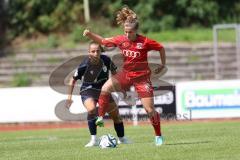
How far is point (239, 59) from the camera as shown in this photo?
3331 cm

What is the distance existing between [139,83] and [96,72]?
138 centimetres

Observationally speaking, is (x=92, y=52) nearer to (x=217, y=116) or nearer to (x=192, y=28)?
(x=217, y=116)

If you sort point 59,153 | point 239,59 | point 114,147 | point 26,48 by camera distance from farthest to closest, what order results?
point 26,48
point 239,59
point 114,147
point 59,153

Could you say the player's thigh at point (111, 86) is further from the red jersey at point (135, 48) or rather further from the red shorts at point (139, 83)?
the red jersey at point (135, 48)

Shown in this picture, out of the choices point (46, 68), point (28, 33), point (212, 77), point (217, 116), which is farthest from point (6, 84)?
point (217, 116)

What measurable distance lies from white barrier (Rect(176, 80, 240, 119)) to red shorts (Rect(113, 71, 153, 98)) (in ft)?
34.8

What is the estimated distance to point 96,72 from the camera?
1416 cm

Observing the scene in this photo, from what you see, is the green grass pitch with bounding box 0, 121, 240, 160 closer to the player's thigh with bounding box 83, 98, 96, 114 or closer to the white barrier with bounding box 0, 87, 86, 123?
the player's thigh with bounding box 83, 98, 96, 114

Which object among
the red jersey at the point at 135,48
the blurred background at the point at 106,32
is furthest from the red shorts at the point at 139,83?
the blurred background at the point at 106,32

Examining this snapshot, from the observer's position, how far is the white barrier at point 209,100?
23641mm

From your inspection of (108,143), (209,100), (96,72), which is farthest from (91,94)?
(209,100)

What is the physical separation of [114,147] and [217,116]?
1117 cm

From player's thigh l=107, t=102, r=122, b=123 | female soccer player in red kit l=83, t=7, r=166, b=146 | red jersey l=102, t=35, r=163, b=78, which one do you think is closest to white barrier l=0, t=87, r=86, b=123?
player's thigh l=107, t=102, r=122, b=123

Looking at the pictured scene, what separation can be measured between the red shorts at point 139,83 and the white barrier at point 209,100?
1060 cm
